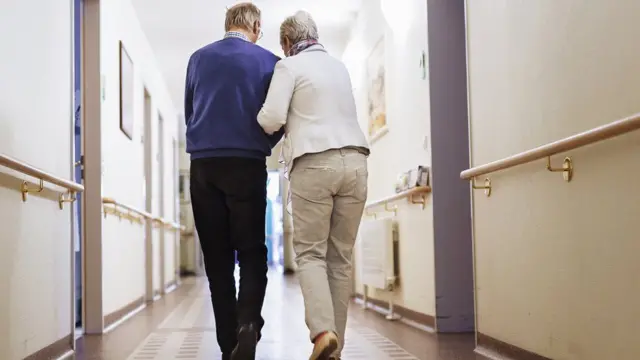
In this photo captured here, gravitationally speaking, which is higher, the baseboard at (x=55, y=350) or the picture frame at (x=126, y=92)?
the picture frame at (x=126, y=92)

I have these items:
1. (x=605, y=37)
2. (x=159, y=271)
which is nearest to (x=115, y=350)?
(x=605, y=37)

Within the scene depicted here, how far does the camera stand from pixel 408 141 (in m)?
4.99

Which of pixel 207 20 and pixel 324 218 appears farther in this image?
pixel 207 20

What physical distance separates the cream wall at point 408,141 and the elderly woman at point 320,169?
1.55 metres

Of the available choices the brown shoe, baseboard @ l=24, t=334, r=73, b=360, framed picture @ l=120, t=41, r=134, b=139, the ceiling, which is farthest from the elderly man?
the ceiling

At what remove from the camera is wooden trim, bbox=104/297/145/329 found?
195 inches

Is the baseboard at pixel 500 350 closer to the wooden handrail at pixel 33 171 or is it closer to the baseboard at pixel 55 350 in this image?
the baseboard at pixel 55 350

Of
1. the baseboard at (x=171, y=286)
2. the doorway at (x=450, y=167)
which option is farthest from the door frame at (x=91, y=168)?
the baseboard at (x=171, y=286)

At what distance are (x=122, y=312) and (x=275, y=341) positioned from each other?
209 centimetres

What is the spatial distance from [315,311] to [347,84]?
830 mm

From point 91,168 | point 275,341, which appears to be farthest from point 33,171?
point 91,168

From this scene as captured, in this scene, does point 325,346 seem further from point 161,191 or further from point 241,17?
point 161,191

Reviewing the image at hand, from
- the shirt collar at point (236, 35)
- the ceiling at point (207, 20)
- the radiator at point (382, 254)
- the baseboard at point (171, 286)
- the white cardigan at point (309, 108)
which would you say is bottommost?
the baseboard at point (171, 286)

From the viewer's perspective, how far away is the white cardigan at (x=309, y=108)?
2.73m
